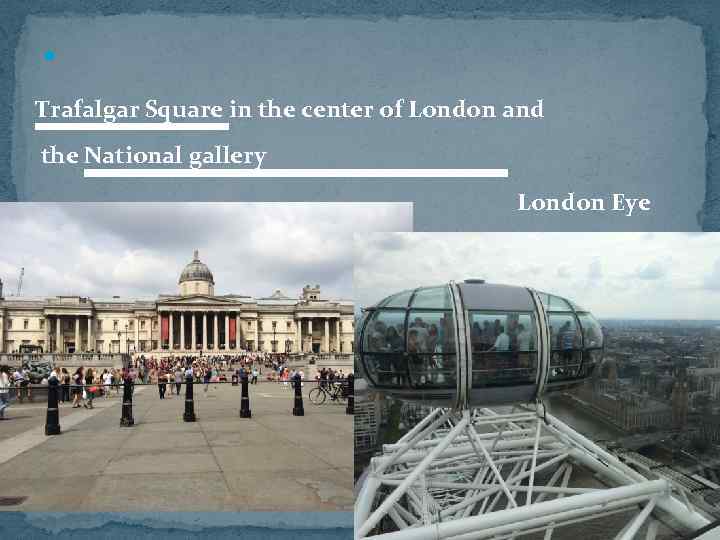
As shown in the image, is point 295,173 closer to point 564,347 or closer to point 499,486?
point 564,347

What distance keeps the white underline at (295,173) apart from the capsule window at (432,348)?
1374 mm

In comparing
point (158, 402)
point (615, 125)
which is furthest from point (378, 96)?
point (158, 402)

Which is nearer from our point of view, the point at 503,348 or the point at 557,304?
the point at 503,348

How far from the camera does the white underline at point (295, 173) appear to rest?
3.99 metres

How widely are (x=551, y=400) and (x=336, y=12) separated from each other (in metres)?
2.87

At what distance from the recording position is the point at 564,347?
323 cm

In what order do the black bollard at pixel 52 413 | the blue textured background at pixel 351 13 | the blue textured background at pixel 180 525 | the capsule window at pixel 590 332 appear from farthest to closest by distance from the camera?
the black bollard at pixel 52 413 → the blue textured background at pixel 351 13 → the blue textured background at pixel 180 525 → the capsule window at pixel 590 332

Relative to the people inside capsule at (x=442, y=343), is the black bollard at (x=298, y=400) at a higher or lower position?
lower

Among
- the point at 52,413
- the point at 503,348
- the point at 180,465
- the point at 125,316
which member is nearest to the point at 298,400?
the point at 180,465

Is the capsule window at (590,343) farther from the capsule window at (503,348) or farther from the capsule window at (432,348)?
the capsule window at (432,348)

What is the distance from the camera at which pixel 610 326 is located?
11.5 ft

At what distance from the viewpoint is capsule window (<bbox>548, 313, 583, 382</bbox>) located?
10.4 ft

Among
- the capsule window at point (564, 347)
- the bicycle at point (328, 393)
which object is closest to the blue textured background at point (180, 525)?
the bicycle at point (328, 393)

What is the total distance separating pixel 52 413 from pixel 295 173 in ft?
9.54
